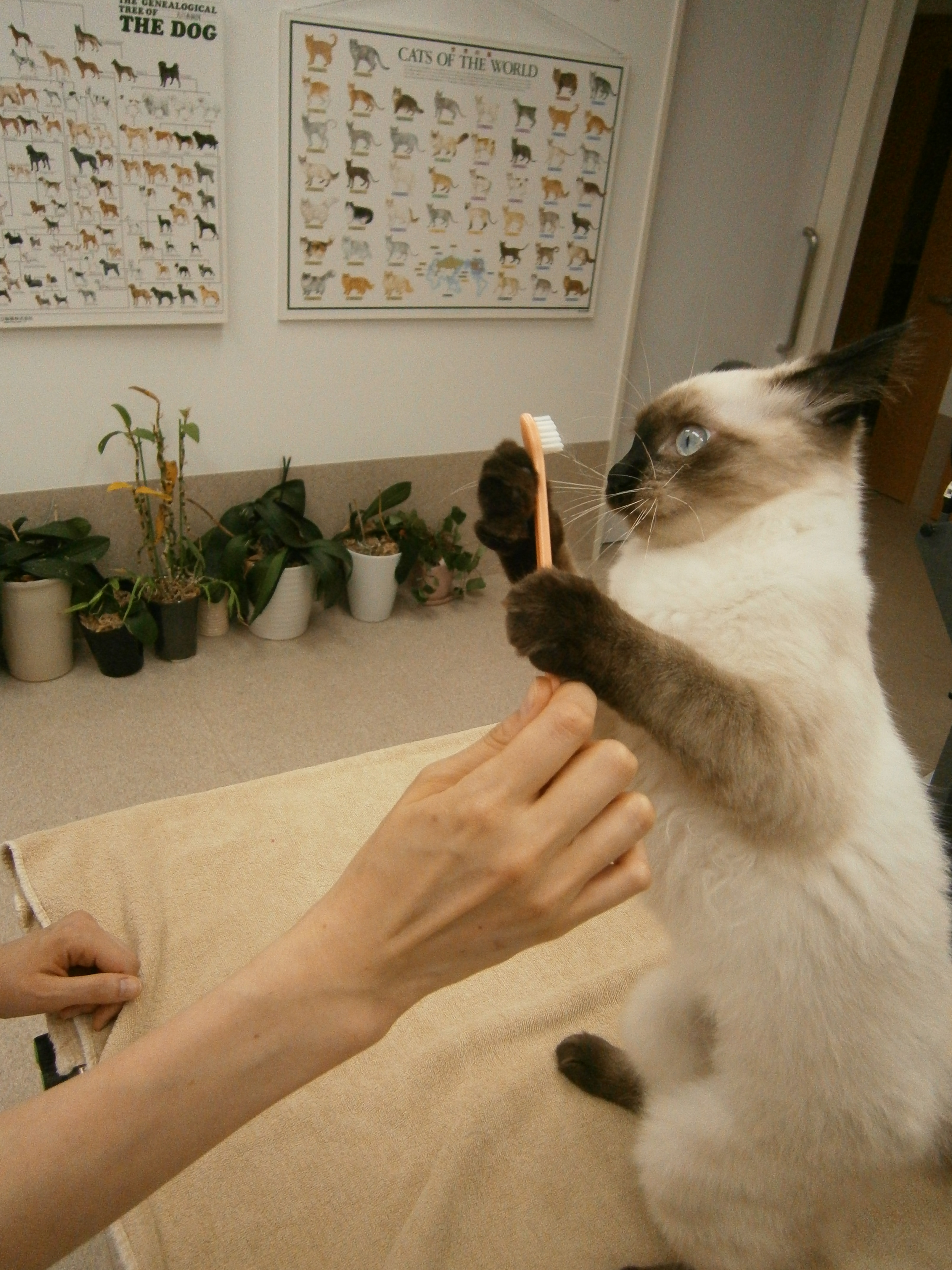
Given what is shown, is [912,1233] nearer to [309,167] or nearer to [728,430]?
[728,430]

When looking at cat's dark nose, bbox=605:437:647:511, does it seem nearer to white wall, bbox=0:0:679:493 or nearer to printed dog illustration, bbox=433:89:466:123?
white wall, bbox=0:0:679:493

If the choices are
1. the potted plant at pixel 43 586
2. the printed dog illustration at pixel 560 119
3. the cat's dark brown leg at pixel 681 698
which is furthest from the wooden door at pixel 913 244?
the cat's dark brown leg at pixel 681 698

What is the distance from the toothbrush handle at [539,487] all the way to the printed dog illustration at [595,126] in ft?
7.23

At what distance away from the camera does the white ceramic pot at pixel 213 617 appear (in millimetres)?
2604

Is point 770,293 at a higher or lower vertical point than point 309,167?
lower

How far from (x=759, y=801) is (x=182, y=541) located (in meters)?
2.04

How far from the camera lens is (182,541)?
8.23ft

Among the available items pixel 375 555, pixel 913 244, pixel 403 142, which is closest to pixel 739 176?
pixel 403 142

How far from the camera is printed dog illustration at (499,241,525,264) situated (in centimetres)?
274

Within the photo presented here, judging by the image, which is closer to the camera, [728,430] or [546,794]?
[546,794]

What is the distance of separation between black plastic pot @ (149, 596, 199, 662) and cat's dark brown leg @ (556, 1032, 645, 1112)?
1.63 m

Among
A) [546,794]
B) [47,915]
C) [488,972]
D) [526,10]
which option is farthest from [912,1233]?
[526,10]

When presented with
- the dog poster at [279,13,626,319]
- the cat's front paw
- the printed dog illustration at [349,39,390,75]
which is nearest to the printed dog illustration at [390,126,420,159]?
the dog poster at [279,13,626,319]

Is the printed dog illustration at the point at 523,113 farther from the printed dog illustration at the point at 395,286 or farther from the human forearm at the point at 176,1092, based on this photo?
the human forearm at the point at 176,1092
